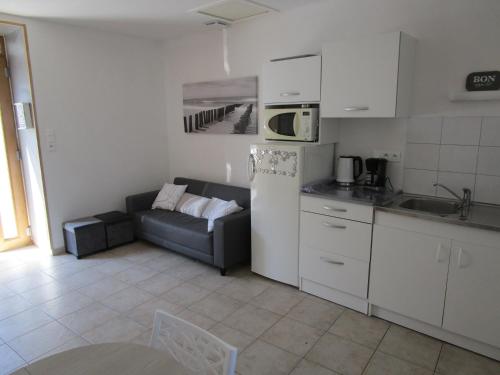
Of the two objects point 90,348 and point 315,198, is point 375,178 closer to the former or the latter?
point 315,198

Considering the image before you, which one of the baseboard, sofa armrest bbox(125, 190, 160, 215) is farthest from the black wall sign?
sofa armrest bbox(125, 190, 160, 215)

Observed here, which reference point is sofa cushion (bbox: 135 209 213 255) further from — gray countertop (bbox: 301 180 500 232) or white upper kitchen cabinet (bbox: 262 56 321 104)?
white upper kitchen cabinet (bbox: 262 56 321 104)

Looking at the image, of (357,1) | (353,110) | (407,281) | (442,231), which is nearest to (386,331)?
(407,281)

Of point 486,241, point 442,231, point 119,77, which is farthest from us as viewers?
point 119,77

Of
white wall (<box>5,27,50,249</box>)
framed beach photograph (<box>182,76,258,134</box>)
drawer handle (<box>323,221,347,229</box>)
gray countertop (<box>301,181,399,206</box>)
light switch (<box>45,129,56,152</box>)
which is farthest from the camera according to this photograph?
framed beach photograph (<box>182,76,258,134</box>)

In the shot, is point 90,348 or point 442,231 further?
point 442,231

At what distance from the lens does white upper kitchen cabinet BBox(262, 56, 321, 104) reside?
2.90 meters

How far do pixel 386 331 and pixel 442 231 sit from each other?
82 centimetres

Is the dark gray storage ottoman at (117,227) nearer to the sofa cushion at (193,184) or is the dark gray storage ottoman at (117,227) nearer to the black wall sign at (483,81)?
the sofa cushion at (193,184)

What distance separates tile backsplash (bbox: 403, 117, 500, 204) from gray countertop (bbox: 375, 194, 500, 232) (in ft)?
0.49

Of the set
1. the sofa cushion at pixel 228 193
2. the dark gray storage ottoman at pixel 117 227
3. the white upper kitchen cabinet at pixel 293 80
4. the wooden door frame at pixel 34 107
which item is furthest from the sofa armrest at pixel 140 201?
the white upper kitchen cabinet at pixel 293 80

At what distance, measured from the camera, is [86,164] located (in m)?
4.12

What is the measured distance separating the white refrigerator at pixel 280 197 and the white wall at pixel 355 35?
503 millimetres

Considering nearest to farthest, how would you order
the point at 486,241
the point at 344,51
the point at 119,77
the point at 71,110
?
1. the point at 486,241
2. the point at 344,51
3. the point at 71,110
4. the point at 119,77
